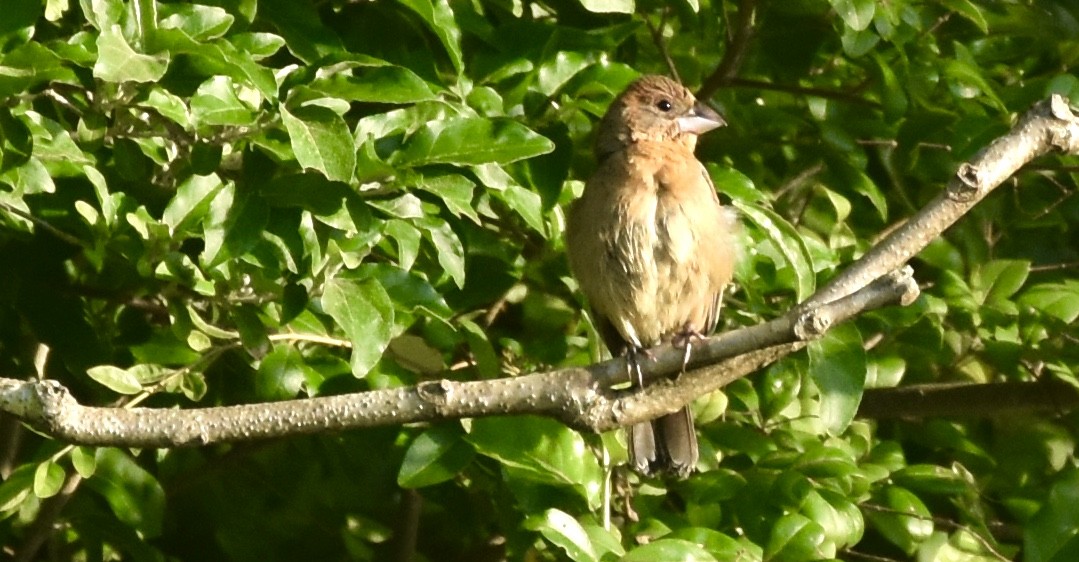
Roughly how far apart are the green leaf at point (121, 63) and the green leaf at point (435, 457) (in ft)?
3.54

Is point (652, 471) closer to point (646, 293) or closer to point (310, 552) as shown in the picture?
point (646, 293)

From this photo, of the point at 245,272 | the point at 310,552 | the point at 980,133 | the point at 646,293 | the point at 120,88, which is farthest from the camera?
the point at 310,552

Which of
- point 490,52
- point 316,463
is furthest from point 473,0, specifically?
point 316,463

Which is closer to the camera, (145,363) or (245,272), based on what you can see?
(245,272)

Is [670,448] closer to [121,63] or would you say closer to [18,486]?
[18,486]

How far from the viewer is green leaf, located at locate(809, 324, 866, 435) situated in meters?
3.54

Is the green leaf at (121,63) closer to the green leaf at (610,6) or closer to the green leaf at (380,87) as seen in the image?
the green leaf at (380,87)

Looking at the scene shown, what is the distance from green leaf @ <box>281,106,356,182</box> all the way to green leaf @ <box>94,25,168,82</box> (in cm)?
23

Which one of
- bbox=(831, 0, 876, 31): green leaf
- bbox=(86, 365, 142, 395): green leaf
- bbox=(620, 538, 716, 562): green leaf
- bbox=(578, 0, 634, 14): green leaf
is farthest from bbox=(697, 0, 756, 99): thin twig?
bbox=(86, 365, 142, 395): green leaf

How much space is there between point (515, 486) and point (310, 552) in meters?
1.32

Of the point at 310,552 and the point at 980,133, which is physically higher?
the point at 980,133

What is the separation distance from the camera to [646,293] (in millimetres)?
4277

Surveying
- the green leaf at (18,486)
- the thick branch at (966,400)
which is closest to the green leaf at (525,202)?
the green leaf at (18,486)

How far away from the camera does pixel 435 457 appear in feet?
11.4
